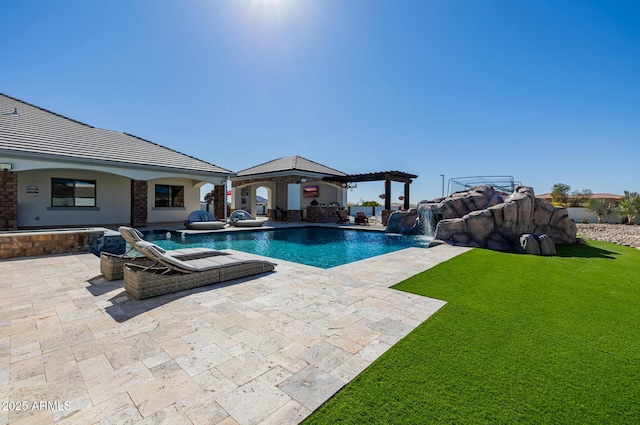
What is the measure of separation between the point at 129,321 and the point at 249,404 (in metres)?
2.36

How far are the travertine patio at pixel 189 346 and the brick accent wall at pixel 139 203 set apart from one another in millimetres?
10144

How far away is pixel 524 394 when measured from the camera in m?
2.17

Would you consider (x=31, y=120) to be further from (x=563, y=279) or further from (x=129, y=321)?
(x=563, y=279)

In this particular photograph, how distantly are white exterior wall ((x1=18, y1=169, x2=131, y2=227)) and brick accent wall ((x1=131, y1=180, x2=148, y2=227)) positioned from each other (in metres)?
2.00

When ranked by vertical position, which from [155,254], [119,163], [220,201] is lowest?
[155,254]

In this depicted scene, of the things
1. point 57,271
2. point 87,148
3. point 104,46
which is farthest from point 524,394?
point 87,148

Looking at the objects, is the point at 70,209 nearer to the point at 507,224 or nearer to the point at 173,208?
the point at 173,208

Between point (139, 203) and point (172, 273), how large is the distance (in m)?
12.0

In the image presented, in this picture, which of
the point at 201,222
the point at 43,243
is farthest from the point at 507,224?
the point at 43,243

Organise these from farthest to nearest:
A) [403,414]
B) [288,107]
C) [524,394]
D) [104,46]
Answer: [288,107], [104,46], [524,394], [403,414]

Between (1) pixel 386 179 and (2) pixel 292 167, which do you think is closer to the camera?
(1) pixel 386 179

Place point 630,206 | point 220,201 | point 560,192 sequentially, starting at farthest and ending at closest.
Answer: point 560,192
point 630,206
point 220,201

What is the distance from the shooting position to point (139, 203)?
48.0 feet

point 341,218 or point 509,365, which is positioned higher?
point 341,218
